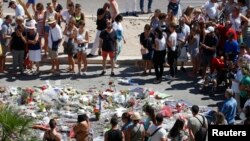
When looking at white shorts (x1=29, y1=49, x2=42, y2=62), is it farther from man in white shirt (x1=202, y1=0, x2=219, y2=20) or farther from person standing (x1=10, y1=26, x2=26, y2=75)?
man in white shirt (x1=202, y1=0, x2=219, y2=20)

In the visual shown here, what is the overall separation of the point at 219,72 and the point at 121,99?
2829mm

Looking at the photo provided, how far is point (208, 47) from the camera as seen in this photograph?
789 inches

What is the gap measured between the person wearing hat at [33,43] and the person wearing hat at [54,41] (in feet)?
1.17

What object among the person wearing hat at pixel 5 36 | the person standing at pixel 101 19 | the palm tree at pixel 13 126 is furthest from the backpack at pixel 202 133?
the person wearing hat at pixel 5 36

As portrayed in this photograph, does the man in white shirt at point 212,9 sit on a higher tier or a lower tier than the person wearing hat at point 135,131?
higher

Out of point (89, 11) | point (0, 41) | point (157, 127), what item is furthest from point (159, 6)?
point (157, 127)

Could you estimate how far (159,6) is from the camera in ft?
94.2

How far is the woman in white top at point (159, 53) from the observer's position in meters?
20.2

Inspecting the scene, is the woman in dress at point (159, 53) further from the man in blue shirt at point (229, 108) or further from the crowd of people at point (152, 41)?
the man in blue shirt at point (229, 108)

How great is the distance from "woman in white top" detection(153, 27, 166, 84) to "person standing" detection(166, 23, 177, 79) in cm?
23

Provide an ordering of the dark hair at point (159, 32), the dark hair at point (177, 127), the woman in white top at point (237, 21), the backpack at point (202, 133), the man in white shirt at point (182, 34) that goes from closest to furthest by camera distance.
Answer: the dark hair at point (177, 127) < the backpack at point (202, 133) < the dark hair at point (159, 32) < the man in white shirt at point (182, 34) < the woman in white top at point (237, 21)

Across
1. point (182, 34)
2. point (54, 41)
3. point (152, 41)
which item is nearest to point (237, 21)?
point (182, 34)

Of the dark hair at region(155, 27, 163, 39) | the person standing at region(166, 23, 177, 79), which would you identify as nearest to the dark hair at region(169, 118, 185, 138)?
the dark hair at region(155, 27, 163, 39)

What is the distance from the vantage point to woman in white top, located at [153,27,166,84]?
66.3 ft
